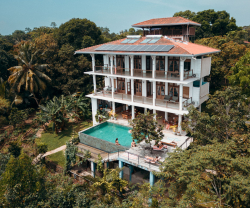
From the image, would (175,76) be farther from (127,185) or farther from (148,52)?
(127,185)

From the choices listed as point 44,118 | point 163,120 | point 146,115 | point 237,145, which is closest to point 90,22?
point 44,118

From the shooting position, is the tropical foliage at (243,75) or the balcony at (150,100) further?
the balcony at (150,100)

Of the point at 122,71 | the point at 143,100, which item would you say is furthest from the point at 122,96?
the point at 122,71

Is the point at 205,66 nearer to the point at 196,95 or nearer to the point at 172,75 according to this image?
the point at 196,95

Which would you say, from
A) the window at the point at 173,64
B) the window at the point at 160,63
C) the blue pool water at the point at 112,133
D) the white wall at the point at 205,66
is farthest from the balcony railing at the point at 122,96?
the white wall at the point at 205,66

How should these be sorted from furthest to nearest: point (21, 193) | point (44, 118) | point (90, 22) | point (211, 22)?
point (211, 22)
point (90, 22)
point (44, 118)
point (21, 193)

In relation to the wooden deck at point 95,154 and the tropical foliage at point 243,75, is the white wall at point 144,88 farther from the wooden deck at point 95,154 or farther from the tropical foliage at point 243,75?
the tropical foliage at point 243,75
